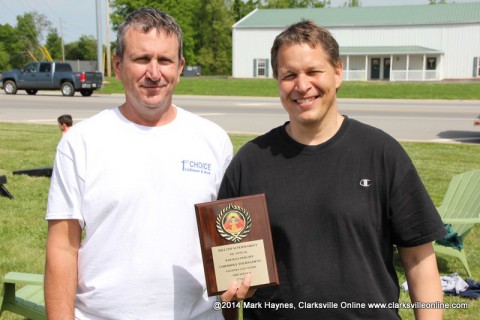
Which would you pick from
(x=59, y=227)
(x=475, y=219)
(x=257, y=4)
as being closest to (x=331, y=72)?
(x=59, y=227)

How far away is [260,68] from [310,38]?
54.7 meters

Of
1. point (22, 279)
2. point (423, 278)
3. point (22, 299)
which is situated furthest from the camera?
point (22, 299)

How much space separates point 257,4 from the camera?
81.4 meters

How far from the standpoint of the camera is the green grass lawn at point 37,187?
5.80m

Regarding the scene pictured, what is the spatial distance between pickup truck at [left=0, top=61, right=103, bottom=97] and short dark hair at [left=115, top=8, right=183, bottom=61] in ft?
100

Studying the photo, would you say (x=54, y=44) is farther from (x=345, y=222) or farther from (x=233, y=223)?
(x=345, y=222)

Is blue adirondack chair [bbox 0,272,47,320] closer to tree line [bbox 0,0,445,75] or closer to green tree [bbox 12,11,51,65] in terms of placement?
tree line [bbox 0,0,445,75]

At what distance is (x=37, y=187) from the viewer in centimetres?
878

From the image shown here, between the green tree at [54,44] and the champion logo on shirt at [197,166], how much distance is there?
321ft

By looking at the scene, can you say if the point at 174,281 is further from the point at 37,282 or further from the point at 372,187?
the point at 37,282

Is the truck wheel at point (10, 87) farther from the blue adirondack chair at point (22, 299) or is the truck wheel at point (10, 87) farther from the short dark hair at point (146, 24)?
the short dark hair at point (146, 24)

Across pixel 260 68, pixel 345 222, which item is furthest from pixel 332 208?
pixel 260 68

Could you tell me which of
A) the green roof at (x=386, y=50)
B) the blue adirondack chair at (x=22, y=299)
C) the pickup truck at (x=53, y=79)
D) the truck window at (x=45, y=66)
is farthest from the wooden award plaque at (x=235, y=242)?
the green roof at (x=386, y=50)

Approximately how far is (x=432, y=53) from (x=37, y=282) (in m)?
51.2
